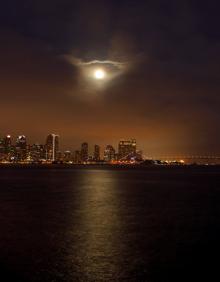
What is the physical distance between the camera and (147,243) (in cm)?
2875

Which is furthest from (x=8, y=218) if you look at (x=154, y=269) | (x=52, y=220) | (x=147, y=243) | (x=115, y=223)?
(x=154, y=269)

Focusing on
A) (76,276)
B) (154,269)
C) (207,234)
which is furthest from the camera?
(207,234)

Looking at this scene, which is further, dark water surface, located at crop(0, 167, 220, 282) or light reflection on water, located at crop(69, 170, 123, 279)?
light reflection on water, located at crop(69, 170, 123, 279)

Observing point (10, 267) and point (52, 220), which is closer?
point (10, 267)

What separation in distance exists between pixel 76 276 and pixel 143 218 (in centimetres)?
2162

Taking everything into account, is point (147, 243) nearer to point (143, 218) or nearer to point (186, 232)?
point (186, 232)

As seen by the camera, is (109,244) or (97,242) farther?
(97,242)

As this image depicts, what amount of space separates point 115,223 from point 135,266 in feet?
50.8

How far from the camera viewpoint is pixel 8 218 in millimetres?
39781

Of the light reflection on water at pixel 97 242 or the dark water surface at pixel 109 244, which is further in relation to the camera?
the light reflection on water at pixel 97 242

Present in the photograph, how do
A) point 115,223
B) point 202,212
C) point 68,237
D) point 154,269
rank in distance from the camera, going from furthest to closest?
1. point 202,212
2. point 115,223
3. point 68,237
4. point 154,269

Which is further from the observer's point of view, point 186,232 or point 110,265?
point 186,232

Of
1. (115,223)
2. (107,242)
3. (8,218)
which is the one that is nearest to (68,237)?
(107,242)

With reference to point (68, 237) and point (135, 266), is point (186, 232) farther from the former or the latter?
point (135, 266)
